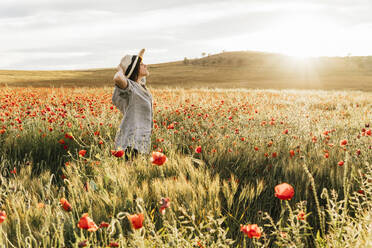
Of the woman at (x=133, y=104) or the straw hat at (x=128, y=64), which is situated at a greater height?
the straw hat at (x=128, y=64)

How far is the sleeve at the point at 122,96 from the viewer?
3.28 meters

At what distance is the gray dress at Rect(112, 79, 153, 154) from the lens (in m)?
3.33

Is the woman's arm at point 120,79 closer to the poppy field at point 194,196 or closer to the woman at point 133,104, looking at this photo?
the woman at point 133,104

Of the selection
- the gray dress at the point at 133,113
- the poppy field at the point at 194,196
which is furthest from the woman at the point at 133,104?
the poppy field at the point at 194,196

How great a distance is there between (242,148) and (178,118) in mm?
2715

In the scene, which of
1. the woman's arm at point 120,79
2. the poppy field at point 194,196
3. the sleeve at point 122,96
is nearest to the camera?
the poppy field at point 194,196

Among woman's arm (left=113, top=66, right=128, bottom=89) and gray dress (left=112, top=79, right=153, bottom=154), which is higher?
woman's arm (left=113, top=66, right=128, bottom=89)

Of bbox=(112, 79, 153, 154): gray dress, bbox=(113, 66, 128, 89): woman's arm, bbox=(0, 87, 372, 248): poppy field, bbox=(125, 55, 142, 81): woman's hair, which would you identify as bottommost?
bbox=(0, 87, 372, 248): poppy field

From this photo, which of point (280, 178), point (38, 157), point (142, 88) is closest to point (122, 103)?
point (142, 88)

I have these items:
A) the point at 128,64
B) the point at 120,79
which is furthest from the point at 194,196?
the point at 128,64

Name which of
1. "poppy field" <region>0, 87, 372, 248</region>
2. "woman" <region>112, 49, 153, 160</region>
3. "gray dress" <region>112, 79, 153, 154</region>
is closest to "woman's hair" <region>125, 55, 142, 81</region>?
"woman" <region>112, 49, 153, 160</region>

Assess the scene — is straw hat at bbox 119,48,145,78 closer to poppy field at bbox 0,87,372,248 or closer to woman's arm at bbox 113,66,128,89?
woman's arm at bbox 113,66,128,89

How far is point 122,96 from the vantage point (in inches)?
133

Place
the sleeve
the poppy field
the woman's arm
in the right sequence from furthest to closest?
1. the sleeve
2. the woman's arm
3. the poppy field
